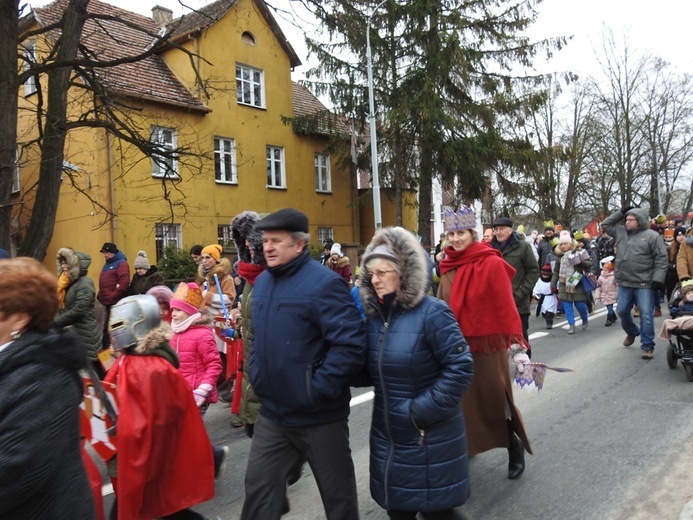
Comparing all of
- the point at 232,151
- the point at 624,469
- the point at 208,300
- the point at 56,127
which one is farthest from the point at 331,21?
the point at 232,151

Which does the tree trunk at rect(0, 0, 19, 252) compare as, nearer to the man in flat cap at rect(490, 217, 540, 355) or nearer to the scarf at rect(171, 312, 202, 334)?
the scarf at rect(171, 312, 202, 334)

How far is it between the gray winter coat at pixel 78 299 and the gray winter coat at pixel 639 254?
6.49 m

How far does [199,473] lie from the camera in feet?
10.5

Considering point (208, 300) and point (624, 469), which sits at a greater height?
point (208, 300)

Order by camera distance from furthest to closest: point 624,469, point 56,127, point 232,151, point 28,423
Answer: point 232,151, point 56,127, point 624,469, point 28,423

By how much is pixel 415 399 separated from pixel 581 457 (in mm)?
2523

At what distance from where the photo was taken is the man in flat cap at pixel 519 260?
6348mm

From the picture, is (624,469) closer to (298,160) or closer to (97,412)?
(97,412)

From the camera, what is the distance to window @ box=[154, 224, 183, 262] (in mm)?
18594

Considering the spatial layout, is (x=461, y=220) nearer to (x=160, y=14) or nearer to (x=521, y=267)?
(x=521, y=267)

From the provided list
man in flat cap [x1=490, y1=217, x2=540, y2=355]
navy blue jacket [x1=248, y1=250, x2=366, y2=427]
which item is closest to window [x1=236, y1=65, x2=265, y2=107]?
man in flat cap [x1=490, y1=217, x2=540, y2=355]

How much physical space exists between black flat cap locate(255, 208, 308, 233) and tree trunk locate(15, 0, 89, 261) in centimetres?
725

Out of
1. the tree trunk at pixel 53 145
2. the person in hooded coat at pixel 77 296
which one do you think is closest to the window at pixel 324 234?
the tree trunk at pixel 53 145

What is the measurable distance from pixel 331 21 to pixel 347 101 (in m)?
11.2
